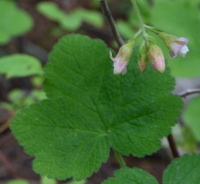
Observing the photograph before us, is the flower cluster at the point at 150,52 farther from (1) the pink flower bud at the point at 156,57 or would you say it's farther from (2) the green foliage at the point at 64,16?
(2) the green foliage at the point at 64,16

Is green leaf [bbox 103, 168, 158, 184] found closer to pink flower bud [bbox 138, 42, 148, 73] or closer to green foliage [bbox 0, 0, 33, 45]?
pink flower bud [bbox 138, 42, 148, 73]

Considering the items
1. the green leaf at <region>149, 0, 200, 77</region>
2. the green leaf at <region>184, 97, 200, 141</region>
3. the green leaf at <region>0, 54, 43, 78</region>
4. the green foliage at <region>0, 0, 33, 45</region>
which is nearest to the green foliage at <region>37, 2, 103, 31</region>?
the green foliage at <region>0, 0, 33, 45</region>

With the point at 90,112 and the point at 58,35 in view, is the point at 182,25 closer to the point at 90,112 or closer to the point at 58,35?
the point at 90,112

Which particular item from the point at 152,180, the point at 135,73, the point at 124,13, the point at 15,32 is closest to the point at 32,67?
the point at 135,73

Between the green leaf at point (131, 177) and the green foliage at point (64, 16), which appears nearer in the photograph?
the green leaf at point (131, 177)

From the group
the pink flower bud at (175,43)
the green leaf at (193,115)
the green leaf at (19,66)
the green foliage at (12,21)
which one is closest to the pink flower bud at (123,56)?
the pink flower bud at (175,43)

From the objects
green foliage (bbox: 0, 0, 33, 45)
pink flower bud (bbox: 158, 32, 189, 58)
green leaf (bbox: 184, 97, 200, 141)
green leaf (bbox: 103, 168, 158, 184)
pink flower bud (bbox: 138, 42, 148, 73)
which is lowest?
green leaf (bbox: 184, 97, 200, 141)
